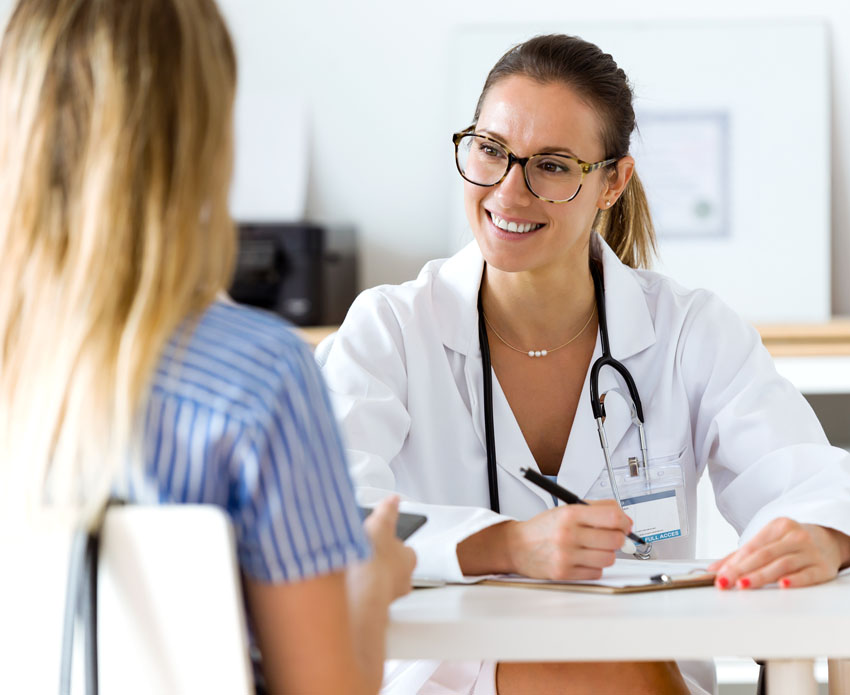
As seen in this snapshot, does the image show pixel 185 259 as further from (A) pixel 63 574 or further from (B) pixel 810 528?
(B) pixel 810 528

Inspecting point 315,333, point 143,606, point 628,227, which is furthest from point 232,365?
point 315,333

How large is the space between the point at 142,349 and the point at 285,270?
2194 mm

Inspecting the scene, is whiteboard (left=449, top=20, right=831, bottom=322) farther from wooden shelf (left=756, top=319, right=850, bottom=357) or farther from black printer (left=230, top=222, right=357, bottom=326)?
black printer (left=230, top=222, right=357, bottom=326)

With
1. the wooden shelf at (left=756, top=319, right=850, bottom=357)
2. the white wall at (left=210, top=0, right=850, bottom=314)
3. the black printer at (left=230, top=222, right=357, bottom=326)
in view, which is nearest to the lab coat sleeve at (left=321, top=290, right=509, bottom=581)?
the black printer at (left=230, top=222, right=357, bottom=326)

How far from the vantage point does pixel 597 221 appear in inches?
70.1

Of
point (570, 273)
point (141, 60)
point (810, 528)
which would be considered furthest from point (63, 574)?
point (570, 273)

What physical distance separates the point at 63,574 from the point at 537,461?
0.90 metres

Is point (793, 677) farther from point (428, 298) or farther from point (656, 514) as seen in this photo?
point (428, 298)

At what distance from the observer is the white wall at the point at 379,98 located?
10.2ft

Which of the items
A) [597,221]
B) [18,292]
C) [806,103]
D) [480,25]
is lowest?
[18,292]

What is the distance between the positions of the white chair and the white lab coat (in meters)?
0.61

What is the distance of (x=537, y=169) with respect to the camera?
1.55 meters

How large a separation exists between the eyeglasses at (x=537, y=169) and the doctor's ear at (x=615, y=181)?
0.08 m

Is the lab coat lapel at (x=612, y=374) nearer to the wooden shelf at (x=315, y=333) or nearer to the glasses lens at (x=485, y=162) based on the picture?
the glasses lens at (x=485, y=162)
